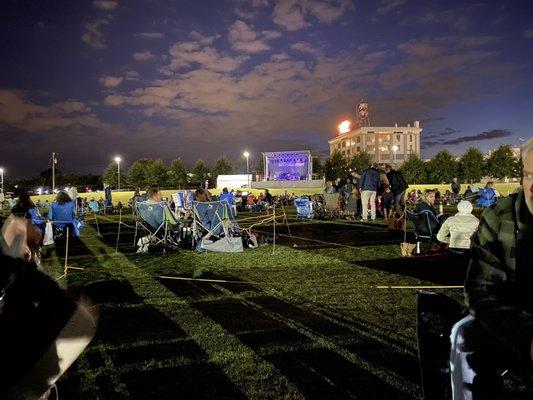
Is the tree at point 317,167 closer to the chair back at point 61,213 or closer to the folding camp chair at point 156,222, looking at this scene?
the folding camp chair at point 156,222

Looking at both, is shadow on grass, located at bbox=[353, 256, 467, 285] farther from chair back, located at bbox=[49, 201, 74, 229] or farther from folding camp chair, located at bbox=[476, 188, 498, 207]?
folding camp chair, located at bbox=[476, 188, 498, 207]

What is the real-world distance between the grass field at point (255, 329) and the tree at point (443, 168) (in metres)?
73.4

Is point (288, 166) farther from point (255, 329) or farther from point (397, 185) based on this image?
point (255, 329)

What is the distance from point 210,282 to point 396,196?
33.9 feet

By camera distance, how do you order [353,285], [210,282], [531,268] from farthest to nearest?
[210,282], [353,285], [531,268]

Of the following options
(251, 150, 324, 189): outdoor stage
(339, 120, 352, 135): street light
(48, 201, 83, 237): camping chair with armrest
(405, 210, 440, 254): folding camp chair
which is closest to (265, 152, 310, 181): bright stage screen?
(251, 150, 324, 189): outdoor stage

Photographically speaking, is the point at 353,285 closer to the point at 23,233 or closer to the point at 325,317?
the point at 325,317

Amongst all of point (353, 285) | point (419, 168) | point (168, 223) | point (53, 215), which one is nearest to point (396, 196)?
point (168, 223)

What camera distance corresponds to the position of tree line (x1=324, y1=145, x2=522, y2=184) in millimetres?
70938

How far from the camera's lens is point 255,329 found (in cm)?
434

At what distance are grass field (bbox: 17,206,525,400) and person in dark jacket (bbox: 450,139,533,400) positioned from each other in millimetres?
1316

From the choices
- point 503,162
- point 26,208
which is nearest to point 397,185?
point 26,208

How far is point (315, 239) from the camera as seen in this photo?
1178 centimetres

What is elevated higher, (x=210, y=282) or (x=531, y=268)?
(x=531, y=268)
